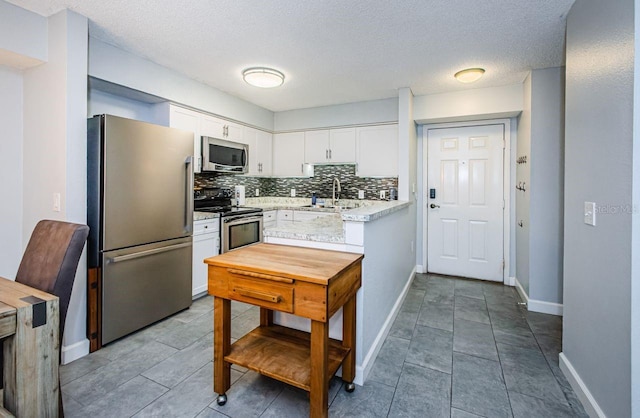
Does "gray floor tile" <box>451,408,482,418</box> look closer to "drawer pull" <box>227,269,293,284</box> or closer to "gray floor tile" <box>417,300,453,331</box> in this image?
"gray floor tile" <box>417,300,453,331</box>

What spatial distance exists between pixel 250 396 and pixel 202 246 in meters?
1.77

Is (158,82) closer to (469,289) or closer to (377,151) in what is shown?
(377,151)

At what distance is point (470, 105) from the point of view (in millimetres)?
3637

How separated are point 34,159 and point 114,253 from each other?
37.8 inches

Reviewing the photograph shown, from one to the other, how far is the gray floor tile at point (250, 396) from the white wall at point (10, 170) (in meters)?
2.12

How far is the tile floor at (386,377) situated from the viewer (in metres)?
1.67

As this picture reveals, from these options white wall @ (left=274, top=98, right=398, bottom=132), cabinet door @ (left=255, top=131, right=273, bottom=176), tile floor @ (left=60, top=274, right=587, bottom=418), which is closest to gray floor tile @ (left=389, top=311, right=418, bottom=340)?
tile floor @ (left=60, top=274, right=587, bottom=418)

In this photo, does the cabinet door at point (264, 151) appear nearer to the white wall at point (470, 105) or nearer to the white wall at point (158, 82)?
the white wall at point (158, 82)

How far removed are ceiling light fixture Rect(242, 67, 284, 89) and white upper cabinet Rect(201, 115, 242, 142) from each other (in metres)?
0.81

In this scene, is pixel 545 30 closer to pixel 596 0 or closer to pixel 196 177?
pixel 596 0

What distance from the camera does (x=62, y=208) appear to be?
214 cm

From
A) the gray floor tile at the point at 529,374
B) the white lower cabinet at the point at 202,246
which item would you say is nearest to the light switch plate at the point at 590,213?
the gray floor tile at the point at 529,374

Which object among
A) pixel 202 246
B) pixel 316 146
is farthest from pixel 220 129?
pixel 202 246

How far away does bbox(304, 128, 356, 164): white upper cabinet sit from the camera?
4.42 metres
